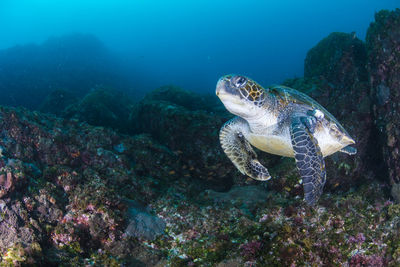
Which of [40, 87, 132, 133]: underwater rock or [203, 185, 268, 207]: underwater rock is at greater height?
[40, 87, 132, 133]: underwater rock

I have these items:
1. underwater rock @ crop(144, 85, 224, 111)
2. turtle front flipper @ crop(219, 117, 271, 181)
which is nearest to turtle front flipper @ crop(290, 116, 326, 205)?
turtle front flipper @ crop(219, 117, 271, 181)

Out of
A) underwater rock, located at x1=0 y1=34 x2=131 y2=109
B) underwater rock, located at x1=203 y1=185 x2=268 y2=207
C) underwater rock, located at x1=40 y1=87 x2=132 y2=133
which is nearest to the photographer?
underwater rock, located at x1=203 y1=185 x2=268 y2=207

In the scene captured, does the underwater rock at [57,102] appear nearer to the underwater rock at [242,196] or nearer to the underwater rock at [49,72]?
the underwater rock at [49,72]

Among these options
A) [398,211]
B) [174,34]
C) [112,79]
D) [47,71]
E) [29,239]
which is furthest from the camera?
[174,34]

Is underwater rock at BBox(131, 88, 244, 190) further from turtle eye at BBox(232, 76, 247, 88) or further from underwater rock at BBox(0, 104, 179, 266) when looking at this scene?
turtle eye at BBox(232, 76, 247, 88)

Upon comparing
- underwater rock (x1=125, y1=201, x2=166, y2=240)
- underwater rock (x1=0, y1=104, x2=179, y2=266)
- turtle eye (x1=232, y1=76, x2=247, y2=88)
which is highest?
turtle eye (x1=232, y1=76, x2=247, y2=88)

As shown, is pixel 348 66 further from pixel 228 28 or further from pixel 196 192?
pixel 228 28

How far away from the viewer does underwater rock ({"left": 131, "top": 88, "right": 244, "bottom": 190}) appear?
6.81 meters

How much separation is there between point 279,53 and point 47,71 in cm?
9812

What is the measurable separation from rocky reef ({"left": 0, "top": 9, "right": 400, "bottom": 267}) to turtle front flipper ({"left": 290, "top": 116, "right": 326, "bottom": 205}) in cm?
55

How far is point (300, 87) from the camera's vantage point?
776cm

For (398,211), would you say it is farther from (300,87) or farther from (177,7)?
(177,7)

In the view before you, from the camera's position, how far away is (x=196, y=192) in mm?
6078

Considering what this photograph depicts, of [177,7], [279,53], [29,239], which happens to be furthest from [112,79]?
[177,7]
